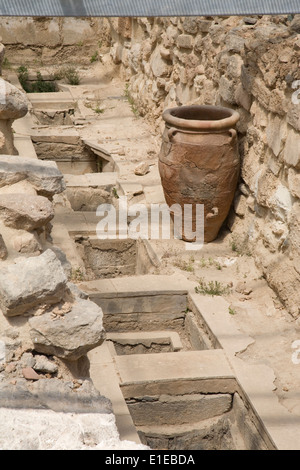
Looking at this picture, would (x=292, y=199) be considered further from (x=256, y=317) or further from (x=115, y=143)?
(x=115, y=143)

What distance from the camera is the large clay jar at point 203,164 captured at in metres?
6.19

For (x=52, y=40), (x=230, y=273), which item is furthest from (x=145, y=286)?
(x=52, y=40)

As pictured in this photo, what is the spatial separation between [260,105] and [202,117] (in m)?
0.78

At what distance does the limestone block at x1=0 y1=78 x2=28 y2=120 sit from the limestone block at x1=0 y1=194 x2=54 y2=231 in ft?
4.02

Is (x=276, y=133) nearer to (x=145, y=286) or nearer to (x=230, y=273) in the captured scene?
(x=230, y=273)

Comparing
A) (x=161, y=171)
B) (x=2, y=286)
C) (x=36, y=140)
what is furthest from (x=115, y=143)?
(x=2, y=286)

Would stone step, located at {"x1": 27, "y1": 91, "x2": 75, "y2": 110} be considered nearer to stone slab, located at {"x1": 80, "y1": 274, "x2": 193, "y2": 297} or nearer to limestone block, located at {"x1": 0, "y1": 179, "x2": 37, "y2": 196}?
stone slab, located at {"x1": 80, "y1": 274, "x2": 193, "y2": 297}

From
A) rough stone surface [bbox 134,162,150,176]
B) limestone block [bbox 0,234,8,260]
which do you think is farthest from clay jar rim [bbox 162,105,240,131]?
limestone block [bbox 0,234,8,260]

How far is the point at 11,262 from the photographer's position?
3547mm

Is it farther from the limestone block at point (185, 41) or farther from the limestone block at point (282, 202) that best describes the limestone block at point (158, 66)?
the limestone block at point (282, 202)

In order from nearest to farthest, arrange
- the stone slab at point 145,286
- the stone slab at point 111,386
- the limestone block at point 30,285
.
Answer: the limestone block at point 30,285
the stone slab at point 111,386
the stone slab at point 145,286

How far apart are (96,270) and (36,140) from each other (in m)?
2.92

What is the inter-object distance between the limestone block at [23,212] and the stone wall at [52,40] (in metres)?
8.84

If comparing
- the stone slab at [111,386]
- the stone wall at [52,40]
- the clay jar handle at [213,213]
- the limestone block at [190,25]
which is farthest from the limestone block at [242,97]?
the stone wall at [52,40]
